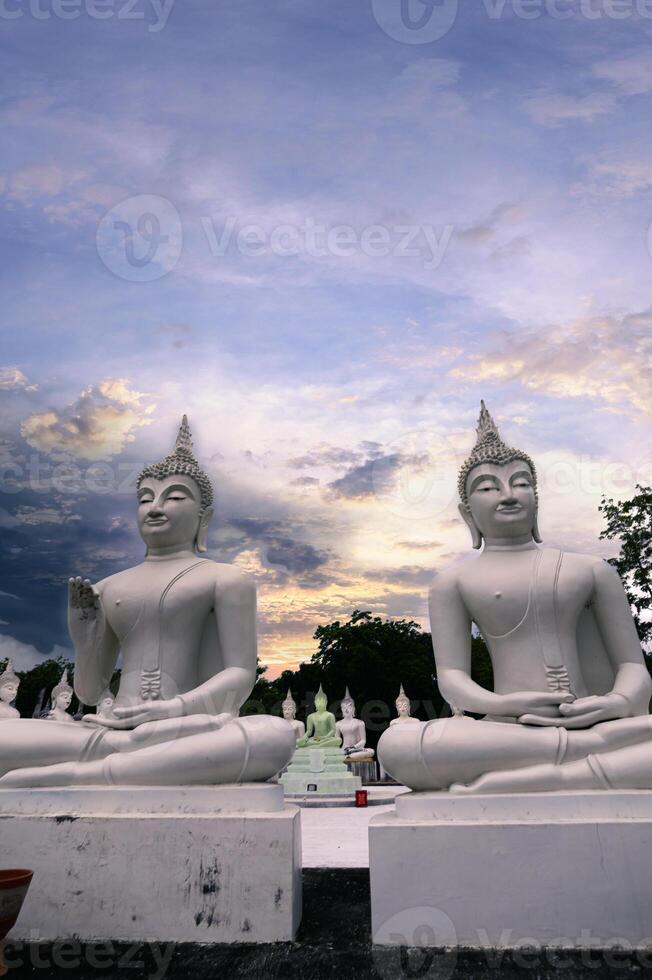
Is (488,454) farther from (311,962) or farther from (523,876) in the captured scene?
(311,962)

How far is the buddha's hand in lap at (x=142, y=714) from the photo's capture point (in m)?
4.48

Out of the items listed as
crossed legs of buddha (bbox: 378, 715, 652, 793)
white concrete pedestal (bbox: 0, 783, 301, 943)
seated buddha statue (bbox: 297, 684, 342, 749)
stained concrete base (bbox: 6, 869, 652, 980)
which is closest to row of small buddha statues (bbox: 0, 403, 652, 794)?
crossed legs of buddha (bbox: 378, 715, 652, 793)

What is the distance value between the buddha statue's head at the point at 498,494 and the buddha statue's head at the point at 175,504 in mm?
2066

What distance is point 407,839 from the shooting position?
12.4 feet

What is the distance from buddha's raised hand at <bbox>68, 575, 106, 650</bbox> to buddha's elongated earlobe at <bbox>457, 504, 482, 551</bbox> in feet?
9.25

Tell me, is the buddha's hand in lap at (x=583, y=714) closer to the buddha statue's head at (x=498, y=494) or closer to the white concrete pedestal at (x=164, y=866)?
the buddha statue's head at (x=498, y=494)

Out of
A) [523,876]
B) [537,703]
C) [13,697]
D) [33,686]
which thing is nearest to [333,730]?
[13,697]

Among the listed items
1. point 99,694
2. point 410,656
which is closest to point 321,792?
point 99,694

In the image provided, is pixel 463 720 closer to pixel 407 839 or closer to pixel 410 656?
pixel 407 839

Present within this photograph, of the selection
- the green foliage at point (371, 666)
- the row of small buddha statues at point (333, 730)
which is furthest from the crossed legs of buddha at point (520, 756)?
the green foliage at point (371, 666)

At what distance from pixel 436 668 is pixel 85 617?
2573 mm

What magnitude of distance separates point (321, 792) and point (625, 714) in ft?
38.2

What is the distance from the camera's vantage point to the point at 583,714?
13.9 feet

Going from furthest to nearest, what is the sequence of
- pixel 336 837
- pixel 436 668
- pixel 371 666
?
pixel 371 666
pixel 336 837
pixel 436 668
